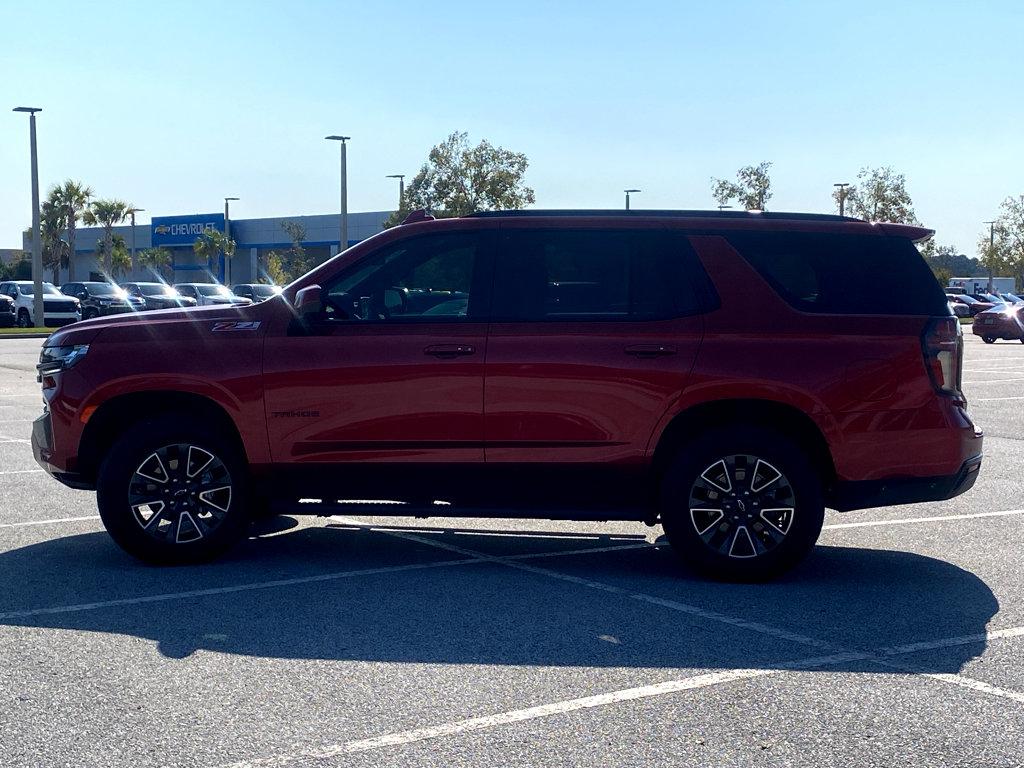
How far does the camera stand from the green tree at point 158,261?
96812 mm

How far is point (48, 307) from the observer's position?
157 feet

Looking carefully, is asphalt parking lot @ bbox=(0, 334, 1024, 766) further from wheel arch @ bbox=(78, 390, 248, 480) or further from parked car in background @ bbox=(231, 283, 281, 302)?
parked car in background @ bbox=(231, 283, 281, 302)

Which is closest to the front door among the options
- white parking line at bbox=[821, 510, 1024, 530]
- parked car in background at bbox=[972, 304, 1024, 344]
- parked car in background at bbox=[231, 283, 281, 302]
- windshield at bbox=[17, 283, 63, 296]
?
white parking line at bbox=[821, 510, 1024, 530]

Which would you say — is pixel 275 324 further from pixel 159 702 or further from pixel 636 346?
pixel 159 702

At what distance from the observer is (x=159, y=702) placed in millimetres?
4746

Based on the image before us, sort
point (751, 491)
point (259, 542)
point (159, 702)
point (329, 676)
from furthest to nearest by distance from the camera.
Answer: point (259, 542) → point (751, 491) → point (329, 676) → point (159, 702)

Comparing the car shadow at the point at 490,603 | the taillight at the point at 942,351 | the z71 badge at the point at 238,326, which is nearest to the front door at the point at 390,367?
the z71 badge at the point at 238,326

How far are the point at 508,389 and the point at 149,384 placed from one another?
2.03m

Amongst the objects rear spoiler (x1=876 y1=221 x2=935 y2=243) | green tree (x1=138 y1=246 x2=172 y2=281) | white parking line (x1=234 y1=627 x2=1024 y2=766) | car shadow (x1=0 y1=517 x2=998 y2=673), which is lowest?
car shadow (x1=0 y1=517 x2=998 y2=673)

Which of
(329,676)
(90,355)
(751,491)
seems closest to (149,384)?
(90,355)

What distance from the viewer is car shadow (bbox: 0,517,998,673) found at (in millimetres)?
5520

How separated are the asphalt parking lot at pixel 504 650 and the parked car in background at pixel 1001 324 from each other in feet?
101

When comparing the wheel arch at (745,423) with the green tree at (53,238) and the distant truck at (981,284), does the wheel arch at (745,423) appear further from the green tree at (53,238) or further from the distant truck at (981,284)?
the distant truck at (981,284)

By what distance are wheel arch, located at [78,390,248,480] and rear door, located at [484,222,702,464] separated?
1.55 metres
